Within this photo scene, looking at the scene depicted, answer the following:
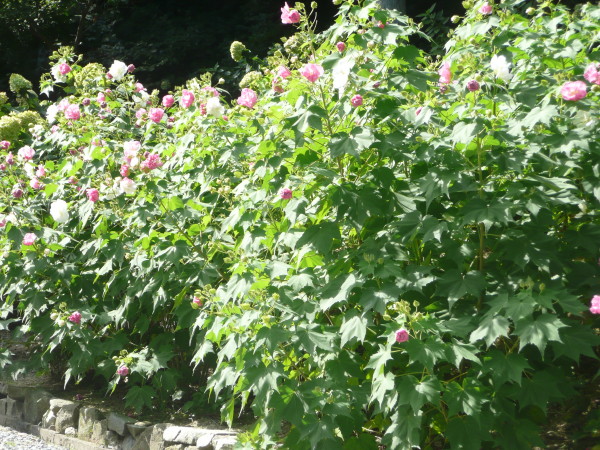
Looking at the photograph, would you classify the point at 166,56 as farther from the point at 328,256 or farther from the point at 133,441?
the point at 328,256

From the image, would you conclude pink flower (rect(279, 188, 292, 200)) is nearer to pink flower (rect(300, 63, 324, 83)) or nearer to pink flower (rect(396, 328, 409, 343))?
pink flower (rect(300, 63, 324, 83))

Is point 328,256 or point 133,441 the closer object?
point 328,256

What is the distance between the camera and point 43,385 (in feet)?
18.9

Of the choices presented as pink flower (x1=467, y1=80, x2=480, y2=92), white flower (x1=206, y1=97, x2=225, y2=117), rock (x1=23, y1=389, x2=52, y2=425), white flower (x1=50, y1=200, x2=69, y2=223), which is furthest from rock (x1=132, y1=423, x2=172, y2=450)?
pink flower (x1=467, y1=80, x2=480, y2=92)

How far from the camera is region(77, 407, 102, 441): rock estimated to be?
494 centimetres

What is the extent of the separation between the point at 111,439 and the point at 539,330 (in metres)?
3.04

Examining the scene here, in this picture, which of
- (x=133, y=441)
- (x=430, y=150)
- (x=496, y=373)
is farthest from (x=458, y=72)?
(x=133, y=441)

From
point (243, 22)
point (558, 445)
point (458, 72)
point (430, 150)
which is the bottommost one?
point (558, 445)

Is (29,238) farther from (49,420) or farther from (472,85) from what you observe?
(472,85)

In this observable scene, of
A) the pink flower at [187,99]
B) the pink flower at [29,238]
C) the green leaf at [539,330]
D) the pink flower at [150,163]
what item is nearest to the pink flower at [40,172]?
the pink flower at [29,238]

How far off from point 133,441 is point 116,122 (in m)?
1.92

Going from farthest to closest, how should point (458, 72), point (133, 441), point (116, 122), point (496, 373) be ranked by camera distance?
1. point (116, 122)
2. point (133, 441)
3. point (458, 72)
4. point (496, 373)

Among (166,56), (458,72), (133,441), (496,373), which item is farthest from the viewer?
(166,56)

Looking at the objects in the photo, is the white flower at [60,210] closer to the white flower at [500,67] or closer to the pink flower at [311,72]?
→ the pink flower at [311,72]
